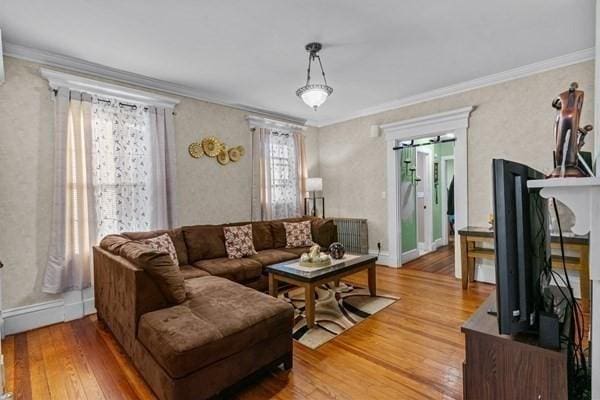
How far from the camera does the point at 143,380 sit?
78.0 inches

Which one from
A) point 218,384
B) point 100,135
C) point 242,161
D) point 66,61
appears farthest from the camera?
point 242,161

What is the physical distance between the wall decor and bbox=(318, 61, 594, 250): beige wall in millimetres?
2007

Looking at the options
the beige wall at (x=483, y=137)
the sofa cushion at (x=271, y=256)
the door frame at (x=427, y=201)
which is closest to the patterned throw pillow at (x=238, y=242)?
the sofa cushion at (x=271, y=256)

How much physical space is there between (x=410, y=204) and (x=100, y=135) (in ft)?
15.5

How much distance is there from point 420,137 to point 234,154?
279 centimetres

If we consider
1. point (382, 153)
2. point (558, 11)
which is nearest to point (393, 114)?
point (382, 153)

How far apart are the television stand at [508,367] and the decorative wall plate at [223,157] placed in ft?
12.0

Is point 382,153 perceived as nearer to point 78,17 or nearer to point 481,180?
point 481,180

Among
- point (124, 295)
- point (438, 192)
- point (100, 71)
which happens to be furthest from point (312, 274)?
point (438, 192)

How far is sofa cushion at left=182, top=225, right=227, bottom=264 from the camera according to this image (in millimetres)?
3559

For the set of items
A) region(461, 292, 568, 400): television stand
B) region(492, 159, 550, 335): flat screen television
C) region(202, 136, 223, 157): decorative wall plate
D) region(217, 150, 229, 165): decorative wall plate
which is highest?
region(202, 136, 223, 157): decorative wall plate

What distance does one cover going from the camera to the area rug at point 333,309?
256cm

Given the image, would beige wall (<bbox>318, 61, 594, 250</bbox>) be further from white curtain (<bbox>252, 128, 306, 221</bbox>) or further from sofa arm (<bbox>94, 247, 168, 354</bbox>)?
sofa arm (<bbox>94, 247, 168, 354</bbox>)

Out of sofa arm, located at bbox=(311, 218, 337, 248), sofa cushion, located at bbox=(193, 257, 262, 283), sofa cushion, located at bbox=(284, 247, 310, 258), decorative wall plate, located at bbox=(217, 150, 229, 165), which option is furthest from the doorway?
decorative wall plate, located at bbox=(217, 150, 229, 165)
